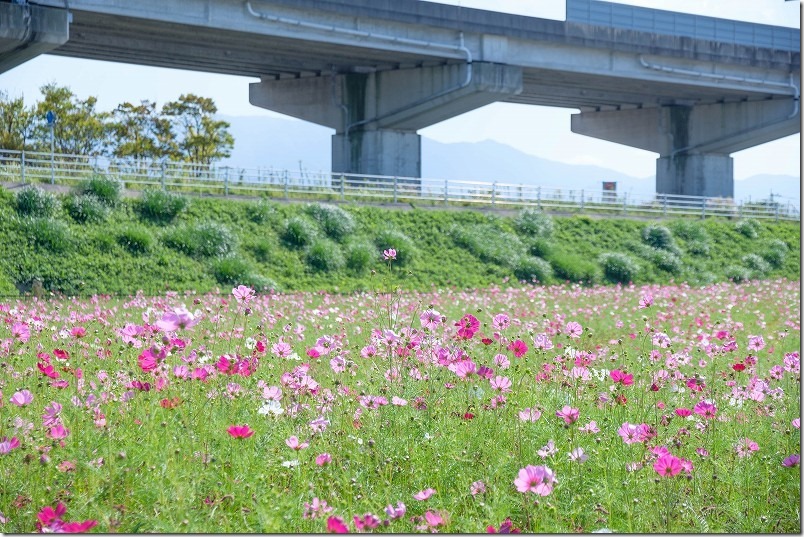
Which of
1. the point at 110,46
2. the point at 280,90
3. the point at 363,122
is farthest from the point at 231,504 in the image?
the point at 280,90

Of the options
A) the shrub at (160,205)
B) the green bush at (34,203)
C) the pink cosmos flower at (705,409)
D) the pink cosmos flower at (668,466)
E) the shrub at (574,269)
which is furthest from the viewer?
the shrub at (574,269)

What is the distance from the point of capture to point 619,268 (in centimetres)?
2573

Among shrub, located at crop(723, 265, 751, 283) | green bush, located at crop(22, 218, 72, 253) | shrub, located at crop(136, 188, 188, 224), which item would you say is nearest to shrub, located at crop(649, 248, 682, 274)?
shrub, located at crop(723, 265, 751, 283)

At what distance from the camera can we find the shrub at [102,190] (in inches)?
861

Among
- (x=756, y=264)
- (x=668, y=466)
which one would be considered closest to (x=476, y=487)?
(x=668, y=466)

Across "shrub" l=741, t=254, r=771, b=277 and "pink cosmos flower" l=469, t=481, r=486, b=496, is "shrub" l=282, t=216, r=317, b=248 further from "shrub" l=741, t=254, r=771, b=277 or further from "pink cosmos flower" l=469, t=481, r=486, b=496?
"pink cosmos flower" l=469, t=481, r=486, b=496

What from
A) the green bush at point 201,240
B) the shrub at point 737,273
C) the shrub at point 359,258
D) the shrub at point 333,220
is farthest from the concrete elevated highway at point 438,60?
the shrub at point 737,273

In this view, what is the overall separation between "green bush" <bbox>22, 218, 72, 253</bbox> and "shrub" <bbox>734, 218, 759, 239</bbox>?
2123cm

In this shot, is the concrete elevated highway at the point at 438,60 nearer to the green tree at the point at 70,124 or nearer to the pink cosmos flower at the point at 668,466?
the green tree at the point at 70,124

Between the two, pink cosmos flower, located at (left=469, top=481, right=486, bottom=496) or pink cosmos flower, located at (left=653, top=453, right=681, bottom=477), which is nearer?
pink cosmos flower, located at (left=653, top=453, right=681, bottom=477)

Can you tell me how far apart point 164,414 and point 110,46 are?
30944 mm

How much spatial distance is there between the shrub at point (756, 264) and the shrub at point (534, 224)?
17.5ft

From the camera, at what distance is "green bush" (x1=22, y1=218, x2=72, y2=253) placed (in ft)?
63.1

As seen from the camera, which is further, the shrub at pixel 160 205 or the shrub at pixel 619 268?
the shrub at pixel 619 268
